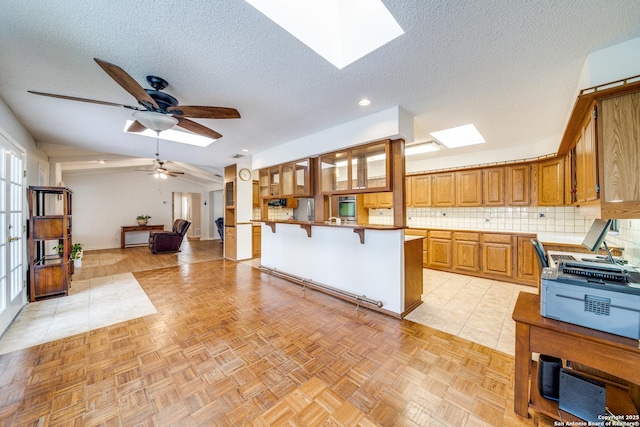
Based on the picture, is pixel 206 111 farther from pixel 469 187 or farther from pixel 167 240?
pixel 167 240

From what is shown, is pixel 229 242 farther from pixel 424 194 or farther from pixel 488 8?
pixel 488 8

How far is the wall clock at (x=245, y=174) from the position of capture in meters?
6.16

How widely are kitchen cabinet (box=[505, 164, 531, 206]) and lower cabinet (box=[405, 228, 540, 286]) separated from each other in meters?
0.65

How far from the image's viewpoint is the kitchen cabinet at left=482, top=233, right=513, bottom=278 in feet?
13.5

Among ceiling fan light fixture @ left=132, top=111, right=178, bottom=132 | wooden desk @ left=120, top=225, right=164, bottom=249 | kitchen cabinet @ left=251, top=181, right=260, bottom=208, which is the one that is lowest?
wooden desk @ left=120, top=225, right=164, bottom=249

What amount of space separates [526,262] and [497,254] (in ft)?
1.32

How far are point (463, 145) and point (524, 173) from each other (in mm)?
1168

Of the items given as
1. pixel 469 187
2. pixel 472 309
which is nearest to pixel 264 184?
pixel 472 309

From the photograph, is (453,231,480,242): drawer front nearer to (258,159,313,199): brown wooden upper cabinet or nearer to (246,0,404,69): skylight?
(258,159,313,199): brown wooden upper cabinet

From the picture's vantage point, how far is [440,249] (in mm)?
4871

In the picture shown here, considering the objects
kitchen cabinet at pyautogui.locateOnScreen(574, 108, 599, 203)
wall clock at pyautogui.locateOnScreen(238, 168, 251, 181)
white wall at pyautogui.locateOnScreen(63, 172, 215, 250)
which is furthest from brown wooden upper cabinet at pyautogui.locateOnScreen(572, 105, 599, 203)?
white wall at pyautogui.locateOnScreen(63, 172, 215, 250)

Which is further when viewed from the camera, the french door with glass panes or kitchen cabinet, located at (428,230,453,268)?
kitchen cabinet, located at (428,230,453,268)

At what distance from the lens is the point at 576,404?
134cm

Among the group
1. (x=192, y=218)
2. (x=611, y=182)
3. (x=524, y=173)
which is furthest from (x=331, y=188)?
(x=192, y=218)
